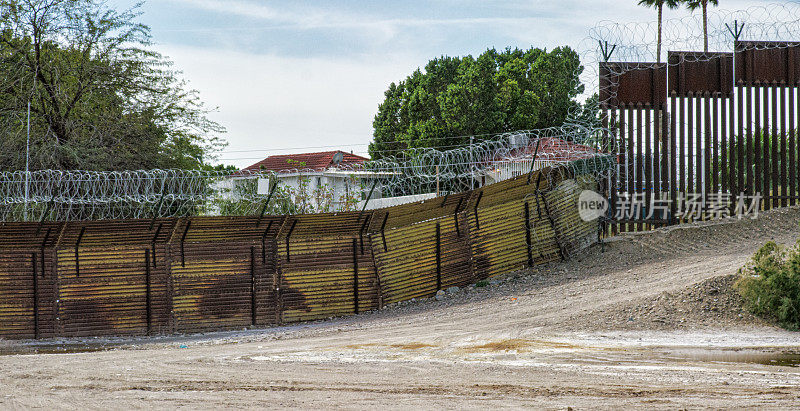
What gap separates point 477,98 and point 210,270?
85.3ft

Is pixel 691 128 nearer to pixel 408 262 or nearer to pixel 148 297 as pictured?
pixel 408 262

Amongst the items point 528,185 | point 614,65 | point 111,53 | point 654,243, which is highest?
point 111,53

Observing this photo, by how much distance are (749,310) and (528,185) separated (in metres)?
5.64

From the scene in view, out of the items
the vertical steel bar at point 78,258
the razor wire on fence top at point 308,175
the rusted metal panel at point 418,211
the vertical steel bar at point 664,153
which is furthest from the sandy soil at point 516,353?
the razor wire on fence top at point 308,175

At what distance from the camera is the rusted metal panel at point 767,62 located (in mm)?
16859

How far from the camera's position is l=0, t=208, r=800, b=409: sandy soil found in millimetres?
7250

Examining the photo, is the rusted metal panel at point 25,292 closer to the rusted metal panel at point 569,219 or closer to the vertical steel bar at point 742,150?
the rusted metal panel at point 569,219

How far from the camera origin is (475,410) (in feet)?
21.5

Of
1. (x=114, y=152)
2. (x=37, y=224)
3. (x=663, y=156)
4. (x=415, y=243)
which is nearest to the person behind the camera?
(x=37, y=224)

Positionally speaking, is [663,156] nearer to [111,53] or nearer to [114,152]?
[114,152]

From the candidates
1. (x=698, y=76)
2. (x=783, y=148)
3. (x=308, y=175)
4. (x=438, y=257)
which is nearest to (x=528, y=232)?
(x=438, y=257)

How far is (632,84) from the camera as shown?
54.9 feet

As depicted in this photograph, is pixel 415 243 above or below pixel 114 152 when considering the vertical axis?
below

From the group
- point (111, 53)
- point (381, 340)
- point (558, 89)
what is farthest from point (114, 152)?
point (558, 89)
